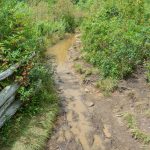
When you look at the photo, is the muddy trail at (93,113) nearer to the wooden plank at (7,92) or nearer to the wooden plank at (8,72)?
the wooden plank at (7,92)

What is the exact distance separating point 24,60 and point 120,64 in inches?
124

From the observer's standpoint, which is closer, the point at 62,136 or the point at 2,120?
the point at 2,120

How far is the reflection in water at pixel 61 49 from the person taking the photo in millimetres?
12516

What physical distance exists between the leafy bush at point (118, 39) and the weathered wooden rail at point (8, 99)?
3277 millimetres

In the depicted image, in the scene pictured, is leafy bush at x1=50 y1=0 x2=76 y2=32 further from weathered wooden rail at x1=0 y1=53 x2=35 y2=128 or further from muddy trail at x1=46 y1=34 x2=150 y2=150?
weathered wooden rail at x1=0 y1=53 x2=35 y2=128

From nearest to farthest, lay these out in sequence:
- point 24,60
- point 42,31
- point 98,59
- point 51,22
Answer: point 24,60
point 98,59
point 42,31
point 51,22

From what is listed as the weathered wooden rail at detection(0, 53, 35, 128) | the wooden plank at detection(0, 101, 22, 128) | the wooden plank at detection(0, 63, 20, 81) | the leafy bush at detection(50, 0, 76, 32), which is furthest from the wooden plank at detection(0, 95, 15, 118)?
the leafy bush at detection(50, 0, 76, 32)

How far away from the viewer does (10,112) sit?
7.47 metres

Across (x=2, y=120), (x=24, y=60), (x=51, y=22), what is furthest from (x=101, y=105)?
(x=51, y=22)

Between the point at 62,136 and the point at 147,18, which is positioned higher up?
the point at 147,18

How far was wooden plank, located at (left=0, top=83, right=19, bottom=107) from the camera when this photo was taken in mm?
7084

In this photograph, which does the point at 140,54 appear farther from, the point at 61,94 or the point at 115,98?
the point at 61,94

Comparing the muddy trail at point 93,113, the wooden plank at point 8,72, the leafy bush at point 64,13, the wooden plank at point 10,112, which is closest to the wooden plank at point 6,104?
the wooden plank at point 10,112

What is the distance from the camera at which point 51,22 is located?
1529cm
